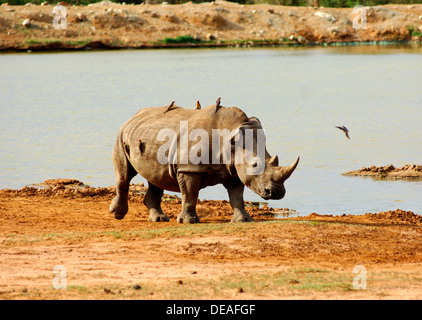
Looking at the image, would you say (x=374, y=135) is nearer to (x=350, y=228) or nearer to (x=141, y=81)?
(x=350, y=228)

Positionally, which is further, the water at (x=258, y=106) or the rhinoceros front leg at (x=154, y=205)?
the water at (x=258, y=106)

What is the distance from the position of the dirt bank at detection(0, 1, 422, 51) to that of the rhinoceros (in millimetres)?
53356

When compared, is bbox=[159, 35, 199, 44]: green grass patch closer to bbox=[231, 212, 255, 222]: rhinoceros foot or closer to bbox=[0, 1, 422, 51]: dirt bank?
bbox=[0, 1, 422, 51]: dirt bank

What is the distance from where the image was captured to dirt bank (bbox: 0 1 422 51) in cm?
→ 6467

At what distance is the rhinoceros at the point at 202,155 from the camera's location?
450 inches

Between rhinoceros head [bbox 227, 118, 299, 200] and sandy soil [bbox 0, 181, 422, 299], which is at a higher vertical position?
rhinoceros head [bbox 227, 118, 299, 200]

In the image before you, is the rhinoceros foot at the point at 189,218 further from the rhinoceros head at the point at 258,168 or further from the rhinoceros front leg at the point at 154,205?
the rhinoceros head at the point at 258,168

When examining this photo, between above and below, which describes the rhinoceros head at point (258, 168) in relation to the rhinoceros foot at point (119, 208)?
above

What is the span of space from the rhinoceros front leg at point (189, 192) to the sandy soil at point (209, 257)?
0.91 ft

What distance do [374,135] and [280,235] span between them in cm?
1528

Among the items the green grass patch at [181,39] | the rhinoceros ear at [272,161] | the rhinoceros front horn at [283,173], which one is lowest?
the green grass patch at [181,39]

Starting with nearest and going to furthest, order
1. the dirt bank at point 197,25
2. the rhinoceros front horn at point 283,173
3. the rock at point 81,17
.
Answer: the rhinoceros front horn at point 283,173, the dirt bank at point 197,25, the rock at point 81,17

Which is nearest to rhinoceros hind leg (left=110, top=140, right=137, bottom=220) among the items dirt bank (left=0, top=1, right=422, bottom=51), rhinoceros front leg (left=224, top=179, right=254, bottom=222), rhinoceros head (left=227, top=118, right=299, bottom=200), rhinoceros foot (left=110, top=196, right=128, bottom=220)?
rhinoceros foot (left=110, top=196, right=128, bottom=220)

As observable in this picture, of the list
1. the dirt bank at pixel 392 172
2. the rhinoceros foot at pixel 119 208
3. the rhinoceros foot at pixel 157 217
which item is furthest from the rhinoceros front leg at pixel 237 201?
the dirt bank at pixel 392 172
